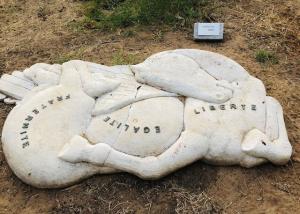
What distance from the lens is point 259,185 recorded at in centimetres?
350

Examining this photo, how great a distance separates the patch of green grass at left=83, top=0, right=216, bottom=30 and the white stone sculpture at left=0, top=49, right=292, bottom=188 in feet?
5.14

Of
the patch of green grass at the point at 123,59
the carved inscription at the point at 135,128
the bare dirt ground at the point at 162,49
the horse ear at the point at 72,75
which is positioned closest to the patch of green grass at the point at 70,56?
the bare dirt ground at the point at 162,49

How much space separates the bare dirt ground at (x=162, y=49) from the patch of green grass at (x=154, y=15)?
14cm

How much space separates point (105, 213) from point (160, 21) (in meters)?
2.68

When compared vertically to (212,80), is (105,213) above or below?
below

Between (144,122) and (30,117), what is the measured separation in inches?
31.6

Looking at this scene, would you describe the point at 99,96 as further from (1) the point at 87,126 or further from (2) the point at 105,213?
(2) the point at 105,213

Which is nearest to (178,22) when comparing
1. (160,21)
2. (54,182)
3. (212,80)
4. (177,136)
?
(160,21)

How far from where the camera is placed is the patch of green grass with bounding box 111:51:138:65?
4816 mm

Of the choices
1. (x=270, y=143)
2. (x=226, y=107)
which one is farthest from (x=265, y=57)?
(x=270, y=143)

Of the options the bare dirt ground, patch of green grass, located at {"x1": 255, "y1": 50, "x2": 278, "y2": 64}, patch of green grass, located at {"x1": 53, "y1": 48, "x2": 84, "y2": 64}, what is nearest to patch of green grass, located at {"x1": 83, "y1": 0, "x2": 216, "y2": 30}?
the bare dirt ground

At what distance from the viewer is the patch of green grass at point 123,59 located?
4816 millimetres

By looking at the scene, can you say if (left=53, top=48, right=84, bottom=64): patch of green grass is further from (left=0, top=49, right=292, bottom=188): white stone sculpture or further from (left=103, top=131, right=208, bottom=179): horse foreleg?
(left=103, top=131, right=208, bottom=179): horse foreleg

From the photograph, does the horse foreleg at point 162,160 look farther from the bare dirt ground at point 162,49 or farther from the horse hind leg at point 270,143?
the horse hind leg at point 270,143
